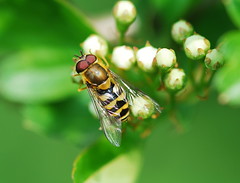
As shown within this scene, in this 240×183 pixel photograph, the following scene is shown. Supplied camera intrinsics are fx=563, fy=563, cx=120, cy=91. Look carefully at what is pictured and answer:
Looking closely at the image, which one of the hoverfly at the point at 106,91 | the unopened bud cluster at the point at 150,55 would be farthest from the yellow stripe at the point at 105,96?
the unopened bud cluster at the point at 150,55

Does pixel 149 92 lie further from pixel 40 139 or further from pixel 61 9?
pixel 40 139

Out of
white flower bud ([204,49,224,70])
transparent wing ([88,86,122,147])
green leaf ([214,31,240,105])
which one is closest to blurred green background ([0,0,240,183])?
green leaf ([214,31,240,105])

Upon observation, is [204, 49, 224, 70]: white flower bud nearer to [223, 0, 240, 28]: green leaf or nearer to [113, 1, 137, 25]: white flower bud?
[223, 0, 240, 28]: green leaf

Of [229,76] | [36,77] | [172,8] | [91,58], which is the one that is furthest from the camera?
[36,77]

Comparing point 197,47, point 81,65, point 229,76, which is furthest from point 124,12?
point 229,76

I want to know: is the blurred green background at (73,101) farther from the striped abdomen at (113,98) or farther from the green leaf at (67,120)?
the striped abdomen at (113,98)

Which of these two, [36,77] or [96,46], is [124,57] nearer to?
[96,46]
